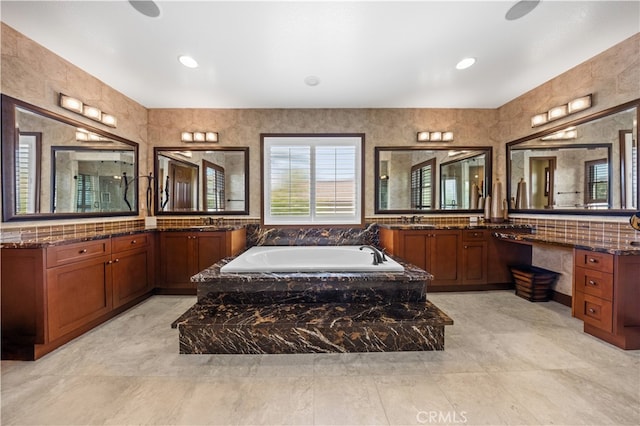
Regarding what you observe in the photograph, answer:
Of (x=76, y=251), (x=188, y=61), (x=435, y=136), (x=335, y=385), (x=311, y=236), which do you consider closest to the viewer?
(x=335, y=385)

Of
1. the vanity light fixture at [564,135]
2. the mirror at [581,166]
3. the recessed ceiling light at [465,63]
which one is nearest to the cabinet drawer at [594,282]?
the mirror at [581,166]

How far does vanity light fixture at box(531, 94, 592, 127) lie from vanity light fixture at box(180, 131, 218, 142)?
4.41 meters

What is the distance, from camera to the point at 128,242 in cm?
283

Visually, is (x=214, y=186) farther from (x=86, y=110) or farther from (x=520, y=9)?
(x=520, y=9)

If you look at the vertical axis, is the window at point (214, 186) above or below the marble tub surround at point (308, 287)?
above

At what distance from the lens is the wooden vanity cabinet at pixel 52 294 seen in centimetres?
190

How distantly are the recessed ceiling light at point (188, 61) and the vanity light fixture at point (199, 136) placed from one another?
1.17 metres

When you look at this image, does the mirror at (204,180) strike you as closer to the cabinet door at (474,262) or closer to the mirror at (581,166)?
the cabinet door at (474,262)

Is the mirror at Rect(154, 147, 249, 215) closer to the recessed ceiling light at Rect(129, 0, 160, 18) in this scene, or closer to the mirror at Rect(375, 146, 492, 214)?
the recessed ceiling light at Rect(129, 0, 160, 18)

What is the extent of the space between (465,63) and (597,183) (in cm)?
185

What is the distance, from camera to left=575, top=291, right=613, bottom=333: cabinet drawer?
2.01m

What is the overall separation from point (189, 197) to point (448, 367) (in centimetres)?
375

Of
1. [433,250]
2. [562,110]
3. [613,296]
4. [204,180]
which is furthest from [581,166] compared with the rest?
[204,180]

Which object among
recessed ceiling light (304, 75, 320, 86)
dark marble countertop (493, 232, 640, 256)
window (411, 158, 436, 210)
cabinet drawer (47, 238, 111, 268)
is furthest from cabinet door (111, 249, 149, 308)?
dark marble countertop (493, 232, 640, 256)
